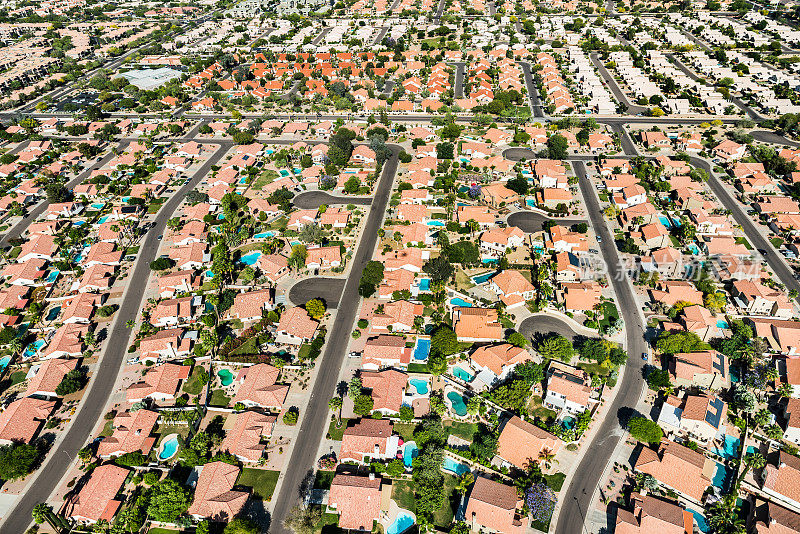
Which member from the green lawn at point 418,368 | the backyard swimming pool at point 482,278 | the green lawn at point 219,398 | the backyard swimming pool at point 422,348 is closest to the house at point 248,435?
the green lawn at point 219,398

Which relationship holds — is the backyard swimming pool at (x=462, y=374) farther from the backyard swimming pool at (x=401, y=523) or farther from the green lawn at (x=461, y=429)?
the backyard swimming pool at (x=401, y=523)

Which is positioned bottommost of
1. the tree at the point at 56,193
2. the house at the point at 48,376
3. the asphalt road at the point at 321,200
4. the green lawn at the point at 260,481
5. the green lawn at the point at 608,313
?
the green lawn at the point at 260,481

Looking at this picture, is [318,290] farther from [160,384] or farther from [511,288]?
[511,288]

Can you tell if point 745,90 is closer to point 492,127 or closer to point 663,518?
point 492,127

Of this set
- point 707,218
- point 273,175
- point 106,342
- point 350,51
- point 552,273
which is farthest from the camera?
point 350,51

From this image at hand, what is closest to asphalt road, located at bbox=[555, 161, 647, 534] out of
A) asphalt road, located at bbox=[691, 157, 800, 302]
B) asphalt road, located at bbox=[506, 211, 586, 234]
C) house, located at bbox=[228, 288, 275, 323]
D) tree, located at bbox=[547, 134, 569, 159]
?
asphalt road, located at bbox=[506, 211, 586, 234]

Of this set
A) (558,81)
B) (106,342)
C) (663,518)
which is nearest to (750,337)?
(663,518)
